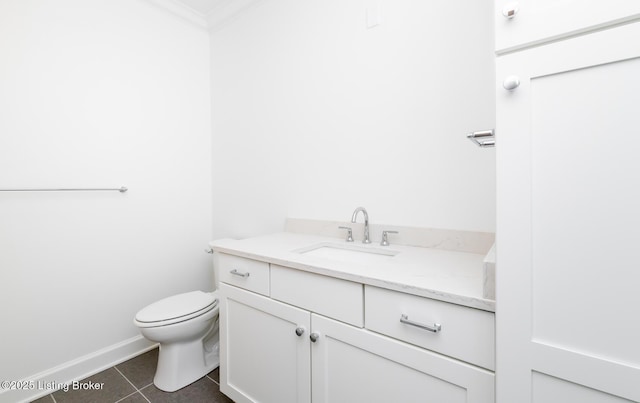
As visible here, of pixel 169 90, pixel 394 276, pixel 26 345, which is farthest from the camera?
pixel 169 90

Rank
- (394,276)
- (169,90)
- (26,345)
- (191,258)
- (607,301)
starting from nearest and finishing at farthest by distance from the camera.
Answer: (607,301) < (394,276) < (26,345) < (169,90) < (191,258)

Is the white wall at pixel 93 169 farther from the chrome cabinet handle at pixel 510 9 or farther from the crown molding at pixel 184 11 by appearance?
the chrome cabinet handle at pixel 510 9

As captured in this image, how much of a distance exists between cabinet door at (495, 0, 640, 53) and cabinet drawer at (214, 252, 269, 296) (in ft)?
3.50

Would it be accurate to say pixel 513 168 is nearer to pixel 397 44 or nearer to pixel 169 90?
pixel 397 44

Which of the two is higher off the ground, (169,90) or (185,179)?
(169,90)

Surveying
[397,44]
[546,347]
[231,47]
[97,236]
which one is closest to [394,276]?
[546,347]

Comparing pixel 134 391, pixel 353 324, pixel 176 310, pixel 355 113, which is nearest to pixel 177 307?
pixel 176 310

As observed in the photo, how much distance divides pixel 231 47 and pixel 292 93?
794 mm

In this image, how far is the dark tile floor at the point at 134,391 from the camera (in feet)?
4.86

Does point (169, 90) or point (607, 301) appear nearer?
point (607, 301)

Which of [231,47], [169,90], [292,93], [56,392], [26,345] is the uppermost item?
[231,47]

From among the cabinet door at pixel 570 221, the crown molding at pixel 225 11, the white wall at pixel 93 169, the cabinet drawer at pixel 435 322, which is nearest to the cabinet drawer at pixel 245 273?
the cabinet drawer at pixel 435 322

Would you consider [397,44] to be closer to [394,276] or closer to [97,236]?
[394,276]

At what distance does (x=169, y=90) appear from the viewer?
2092 millimetres
